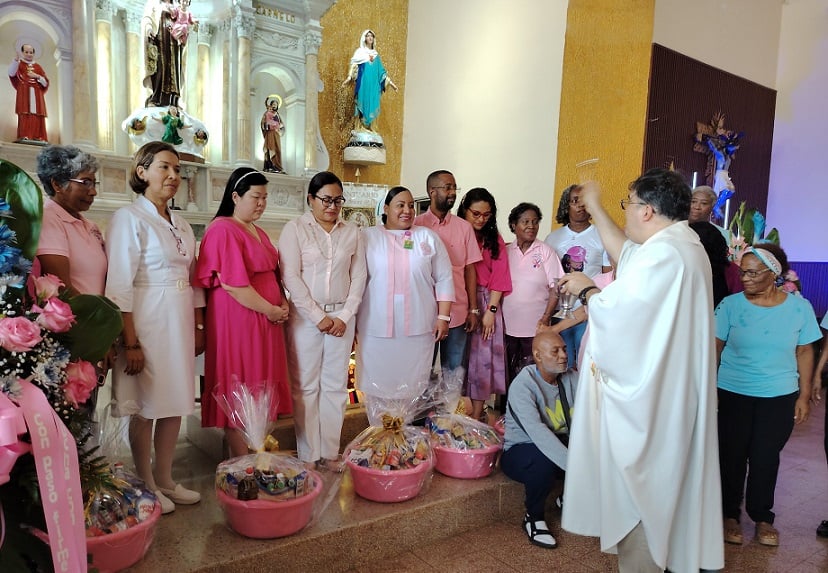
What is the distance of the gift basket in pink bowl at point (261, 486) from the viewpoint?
2240mm

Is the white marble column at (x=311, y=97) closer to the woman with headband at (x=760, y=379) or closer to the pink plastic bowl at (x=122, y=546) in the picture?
the woman with headband at (x=760, y=379)

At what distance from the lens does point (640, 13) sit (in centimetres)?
634

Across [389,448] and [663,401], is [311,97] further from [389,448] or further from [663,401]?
[663,401]

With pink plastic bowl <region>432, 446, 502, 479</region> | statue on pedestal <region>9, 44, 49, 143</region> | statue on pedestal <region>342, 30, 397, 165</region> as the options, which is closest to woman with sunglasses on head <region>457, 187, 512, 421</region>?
pink plastic bowl <region>432, 446, 502, 479</region>

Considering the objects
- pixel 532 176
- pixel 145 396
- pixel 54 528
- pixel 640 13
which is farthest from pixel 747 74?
pixel 54 528

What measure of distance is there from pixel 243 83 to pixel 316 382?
209 inches

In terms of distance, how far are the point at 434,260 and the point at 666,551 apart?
5.90 feet

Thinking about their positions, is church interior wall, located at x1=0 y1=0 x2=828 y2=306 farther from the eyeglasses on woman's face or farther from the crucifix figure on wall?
the eyeglasses on woman's face

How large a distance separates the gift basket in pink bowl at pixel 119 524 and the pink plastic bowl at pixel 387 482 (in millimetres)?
895

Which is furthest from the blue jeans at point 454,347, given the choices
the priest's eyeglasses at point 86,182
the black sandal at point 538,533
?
the priest's eyeglasses at point 86,182

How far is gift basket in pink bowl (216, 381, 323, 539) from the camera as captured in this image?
7.35ft

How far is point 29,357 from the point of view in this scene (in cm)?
117

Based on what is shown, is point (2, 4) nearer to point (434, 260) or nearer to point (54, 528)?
point (434, 260)

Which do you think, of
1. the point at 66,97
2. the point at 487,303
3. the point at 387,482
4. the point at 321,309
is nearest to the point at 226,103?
the point at 66,97
